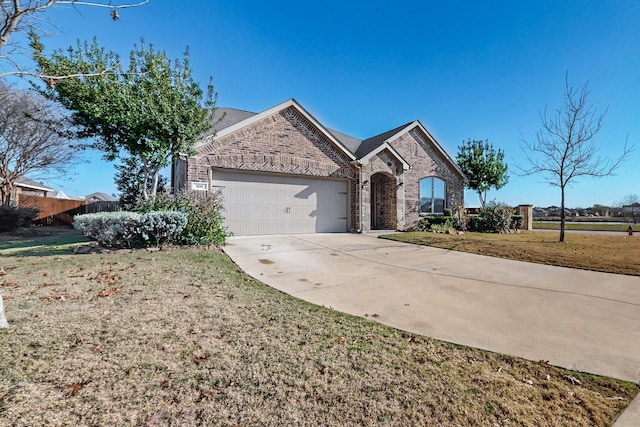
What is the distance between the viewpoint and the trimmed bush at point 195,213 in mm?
8219

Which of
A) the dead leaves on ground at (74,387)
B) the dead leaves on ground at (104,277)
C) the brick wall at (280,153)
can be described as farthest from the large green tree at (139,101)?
the dead leaves on ground at (74,387)

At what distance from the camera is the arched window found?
16125 millimetres

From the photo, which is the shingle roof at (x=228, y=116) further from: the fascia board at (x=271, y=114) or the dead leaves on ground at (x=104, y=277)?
the dead leaves on ground at (x=104, y=277)

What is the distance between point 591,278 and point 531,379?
467cm

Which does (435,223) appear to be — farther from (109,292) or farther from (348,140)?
(109,292)

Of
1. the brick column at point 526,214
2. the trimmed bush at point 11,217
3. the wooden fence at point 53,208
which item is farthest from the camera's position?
the brick column at point 526,214

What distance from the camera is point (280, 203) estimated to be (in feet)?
37.2

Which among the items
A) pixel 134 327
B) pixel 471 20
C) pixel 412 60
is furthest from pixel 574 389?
pixel 412 60

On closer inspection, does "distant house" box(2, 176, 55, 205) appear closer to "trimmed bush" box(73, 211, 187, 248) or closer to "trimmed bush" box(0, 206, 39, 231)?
"trimmed bush" box(0, 206, 39, 231)

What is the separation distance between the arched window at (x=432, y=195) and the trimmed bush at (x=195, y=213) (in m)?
11.7

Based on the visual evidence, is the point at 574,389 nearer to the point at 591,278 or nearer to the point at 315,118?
the point at 591,278

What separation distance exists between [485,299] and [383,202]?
439 inches

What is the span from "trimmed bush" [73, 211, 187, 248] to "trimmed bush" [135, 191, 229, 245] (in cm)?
39

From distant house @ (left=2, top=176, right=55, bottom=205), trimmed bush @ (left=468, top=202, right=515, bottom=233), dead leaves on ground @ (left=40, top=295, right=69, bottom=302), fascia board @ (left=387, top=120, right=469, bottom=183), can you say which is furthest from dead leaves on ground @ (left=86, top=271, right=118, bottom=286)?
distant house @ (left=2, top=176, right=55, bottom=205)
